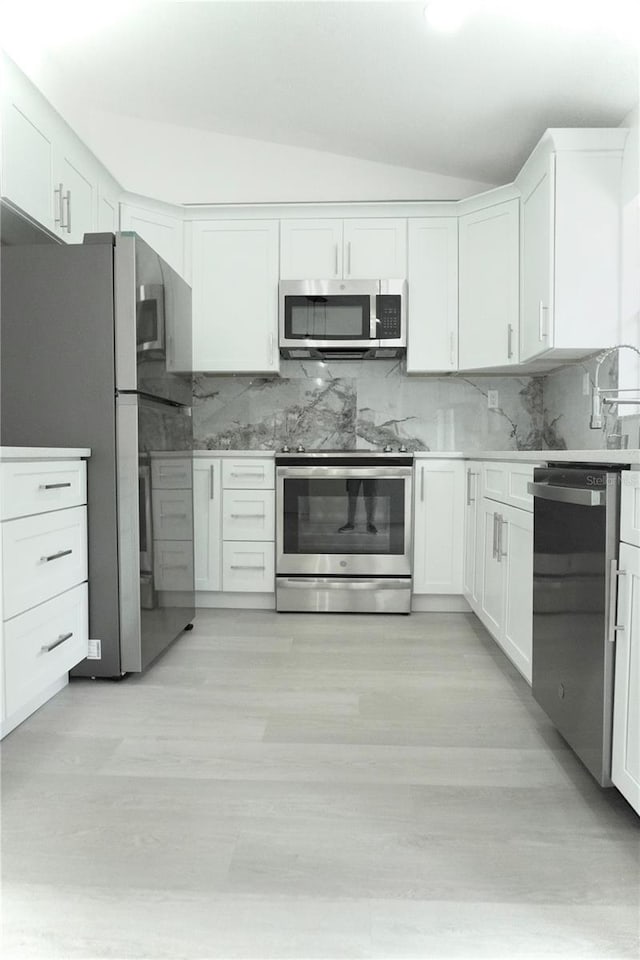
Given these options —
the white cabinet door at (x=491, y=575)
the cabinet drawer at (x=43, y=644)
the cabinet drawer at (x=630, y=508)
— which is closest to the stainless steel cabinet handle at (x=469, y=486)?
the white cabinet door at (x=491, y=575)

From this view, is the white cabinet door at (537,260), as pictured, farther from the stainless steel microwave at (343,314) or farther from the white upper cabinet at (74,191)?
the white upper cabinet at (74,191)

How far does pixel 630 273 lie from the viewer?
9.37ft

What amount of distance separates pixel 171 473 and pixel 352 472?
1059 millimetres

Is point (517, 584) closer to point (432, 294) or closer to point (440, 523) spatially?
point (440, 523)

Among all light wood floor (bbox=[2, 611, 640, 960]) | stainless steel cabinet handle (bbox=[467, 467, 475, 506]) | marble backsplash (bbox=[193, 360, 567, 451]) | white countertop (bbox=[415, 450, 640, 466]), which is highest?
marble backsplash (bbox=[193, 360, 567, 451])

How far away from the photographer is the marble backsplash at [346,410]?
408cm

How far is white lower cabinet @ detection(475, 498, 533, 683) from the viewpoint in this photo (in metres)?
2.30

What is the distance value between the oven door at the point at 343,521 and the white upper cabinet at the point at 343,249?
114 centimetres

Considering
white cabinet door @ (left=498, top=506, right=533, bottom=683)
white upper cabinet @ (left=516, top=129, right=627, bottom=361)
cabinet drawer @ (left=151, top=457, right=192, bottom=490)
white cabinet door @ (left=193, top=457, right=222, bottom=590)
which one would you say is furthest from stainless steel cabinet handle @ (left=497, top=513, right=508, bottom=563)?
white cabinet door @ (left=193, top=457, right=222, bottom=590)

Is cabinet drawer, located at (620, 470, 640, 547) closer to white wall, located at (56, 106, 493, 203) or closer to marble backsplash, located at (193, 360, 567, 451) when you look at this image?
marble backsplash, located at (193, 360, 567, 451)

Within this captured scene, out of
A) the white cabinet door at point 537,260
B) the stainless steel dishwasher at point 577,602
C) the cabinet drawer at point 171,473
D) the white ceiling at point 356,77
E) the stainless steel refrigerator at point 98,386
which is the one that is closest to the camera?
the stainless steel dishwasher at point 577,602

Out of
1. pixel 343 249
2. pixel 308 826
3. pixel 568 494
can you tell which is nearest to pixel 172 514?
pixel 308 826

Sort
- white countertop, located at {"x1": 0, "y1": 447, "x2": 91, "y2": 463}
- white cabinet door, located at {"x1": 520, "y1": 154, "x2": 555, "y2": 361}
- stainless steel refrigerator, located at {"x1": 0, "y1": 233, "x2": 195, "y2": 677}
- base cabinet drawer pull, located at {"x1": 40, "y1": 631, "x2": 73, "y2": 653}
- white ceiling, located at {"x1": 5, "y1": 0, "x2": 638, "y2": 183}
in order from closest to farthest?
white countertop, located at {"x1": 0, "y1": 447, "x2": 91, "y2": 463}, base cabinet drawer pull, located at {"x1": 40, "y1": 631, "x2": 73, "y2": 653}, stainless steel refrigerator, located at {"x1": 0, "y1": 233, "x2": 195, "y2": 677}, white ceiling, located at {"x1": 5, "y1": 0, "x2": 638, "y2": 183}, white cabinet door, located at {"x1": 520, "y1": 154, "x2": 555, "y2": 361}

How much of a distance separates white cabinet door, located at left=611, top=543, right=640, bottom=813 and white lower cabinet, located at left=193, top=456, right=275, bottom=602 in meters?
2.33
